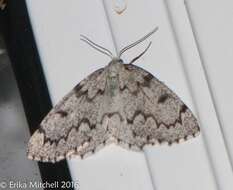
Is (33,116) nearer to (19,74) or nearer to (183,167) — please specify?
(19,74)

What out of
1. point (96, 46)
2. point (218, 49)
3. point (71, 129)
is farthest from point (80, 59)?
point (218, 49)

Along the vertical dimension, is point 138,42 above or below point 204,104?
above

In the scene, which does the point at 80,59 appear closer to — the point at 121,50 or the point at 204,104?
the point at 121,50

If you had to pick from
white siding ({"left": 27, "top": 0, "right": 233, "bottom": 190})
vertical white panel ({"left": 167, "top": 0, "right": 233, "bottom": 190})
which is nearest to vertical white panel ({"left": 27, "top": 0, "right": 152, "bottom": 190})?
white siding ({"left": 27, "top": 0, "right": 233, "bottom": 190})

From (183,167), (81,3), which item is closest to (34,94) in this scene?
(81,3)

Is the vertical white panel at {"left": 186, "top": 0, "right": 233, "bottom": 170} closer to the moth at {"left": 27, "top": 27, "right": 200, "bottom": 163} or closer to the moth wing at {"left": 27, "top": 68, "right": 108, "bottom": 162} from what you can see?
the moth at {"left": 27, "top": 27, "right": 200, "bottom": 163}

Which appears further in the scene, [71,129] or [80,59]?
[80,59]
